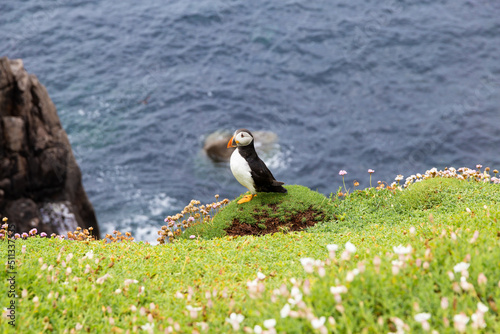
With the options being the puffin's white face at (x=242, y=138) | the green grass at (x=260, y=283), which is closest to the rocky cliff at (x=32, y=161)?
the green grass at (x=260, y=283)

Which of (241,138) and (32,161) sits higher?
(241,138)

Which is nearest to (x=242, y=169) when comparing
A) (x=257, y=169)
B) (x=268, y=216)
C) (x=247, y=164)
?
(x=247, y=164)

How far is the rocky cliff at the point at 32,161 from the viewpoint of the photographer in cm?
1623

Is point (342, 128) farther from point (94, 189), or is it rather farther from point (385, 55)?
point (94, 189)

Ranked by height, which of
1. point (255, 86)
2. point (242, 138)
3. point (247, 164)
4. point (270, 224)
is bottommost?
point (255, 86)

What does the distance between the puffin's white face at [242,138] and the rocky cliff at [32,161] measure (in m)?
9.27

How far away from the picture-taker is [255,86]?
29469 mm

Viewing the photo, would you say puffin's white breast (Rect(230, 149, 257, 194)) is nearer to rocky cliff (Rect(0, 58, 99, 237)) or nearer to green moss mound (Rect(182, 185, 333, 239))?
green moss mound (Rect(182, 185, 333, 239))

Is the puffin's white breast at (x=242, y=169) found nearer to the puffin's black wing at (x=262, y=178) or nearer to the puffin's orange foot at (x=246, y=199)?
the puffin's black wing at (x=262, y=178)

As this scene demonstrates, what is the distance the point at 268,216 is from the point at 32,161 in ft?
32.0

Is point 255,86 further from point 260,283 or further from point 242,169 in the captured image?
point 260,283

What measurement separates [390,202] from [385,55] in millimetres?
21212

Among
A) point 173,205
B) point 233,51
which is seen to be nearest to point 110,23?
point 233,51

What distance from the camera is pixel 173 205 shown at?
23.2m
